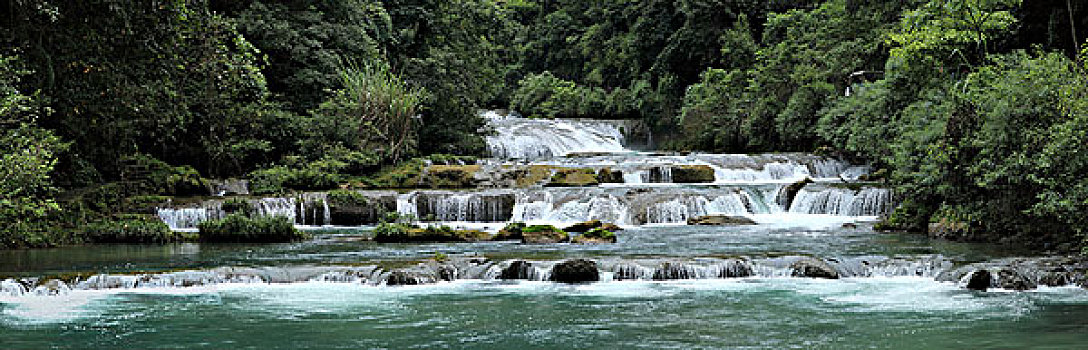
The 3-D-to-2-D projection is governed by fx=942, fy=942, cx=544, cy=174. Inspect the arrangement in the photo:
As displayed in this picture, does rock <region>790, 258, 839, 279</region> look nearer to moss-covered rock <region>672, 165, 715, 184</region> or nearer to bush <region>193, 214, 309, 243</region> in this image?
bush <region>193, 214, 309, 243</region>

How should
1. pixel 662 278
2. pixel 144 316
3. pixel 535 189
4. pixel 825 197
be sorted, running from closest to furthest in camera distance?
1. pixel 144 316
2. pixel 662 278
3. pixel 825 197
4. pixel 535 189

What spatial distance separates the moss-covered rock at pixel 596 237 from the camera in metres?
16.0

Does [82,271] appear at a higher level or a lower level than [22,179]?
lower

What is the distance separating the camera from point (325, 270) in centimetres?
1225

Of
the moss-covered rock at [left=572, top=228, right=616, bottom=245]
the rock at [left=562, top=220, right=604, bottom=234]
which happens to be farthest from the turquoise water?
the rock at [left=562, top=220, right=604, bottom=234]

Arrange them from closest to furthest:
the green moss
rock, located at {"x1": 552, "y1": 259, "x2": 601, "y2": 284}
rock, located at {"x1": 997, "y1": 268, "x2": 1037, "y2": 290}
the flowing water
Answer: the flowing water → rock, located at {"x1": 997, "y1": 268, "x2": 1037, "y2": 290} → rock, located at {"x1": 552, "y1": 259, "x2": 601, "y2": 284} → the green moss

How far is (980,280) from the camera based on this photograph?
10.9 m

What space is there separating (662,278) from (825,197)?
9.49m

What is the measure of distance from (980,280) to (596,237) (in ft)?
21.9

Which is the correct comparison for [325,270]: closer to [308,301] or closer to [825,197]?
[308,301]

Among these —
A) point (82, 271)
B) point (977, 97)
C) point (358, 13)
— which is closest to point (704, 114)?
point (358, 13)

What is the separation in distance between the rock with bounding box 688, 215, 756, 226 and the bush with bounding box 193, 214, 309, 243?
7.86m

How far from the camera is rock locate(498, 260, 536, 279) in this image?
12242 mm

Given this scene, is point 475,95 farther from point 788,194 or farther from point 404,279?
point 404,279
